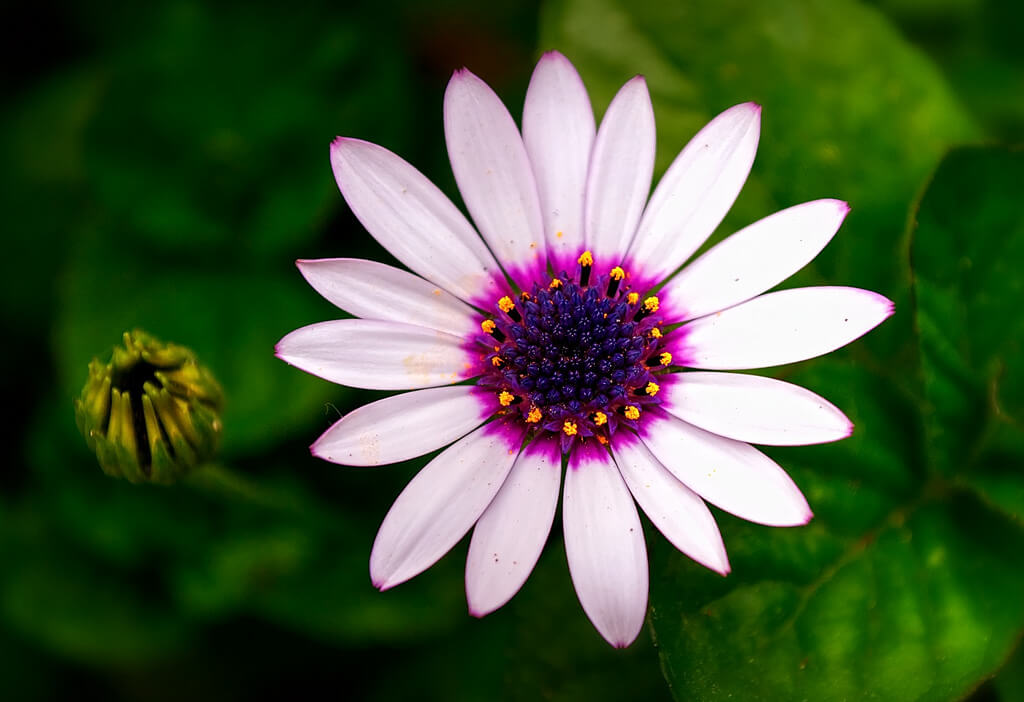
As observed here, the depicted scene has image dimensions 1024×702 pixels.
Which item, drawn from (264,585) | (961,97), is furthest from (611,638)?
(961,97)

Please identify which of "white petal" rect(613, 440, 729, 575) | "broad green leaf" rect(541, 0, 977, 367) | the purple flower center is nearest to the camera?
"white petal" rect(613, 440, 729, 575)

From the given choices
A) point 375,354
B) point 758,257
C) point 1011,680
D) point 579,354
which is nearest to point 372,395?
point 579,354

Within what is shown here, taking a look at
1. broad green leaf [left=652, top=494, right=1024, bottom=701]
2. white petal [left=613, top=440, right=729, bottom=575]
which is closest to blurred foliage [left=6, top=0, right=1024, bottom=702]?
broad green leaf [left=652, top=494, right=1024, bottom=701]

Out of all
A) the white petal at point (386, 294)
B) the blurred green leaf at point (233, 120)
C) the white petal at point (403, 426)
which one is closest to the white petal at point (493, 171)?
the white petal at point (386, 294)

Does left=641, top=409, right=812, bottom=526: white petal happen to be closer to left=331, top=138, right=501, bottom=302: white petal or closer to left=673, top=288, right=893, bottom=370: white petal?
left=673, top=288, right=893, bottom=370: white petal

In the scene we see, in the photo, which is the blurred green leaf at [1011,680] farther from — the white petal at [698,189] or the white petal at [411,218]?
the white petal at [411,218]

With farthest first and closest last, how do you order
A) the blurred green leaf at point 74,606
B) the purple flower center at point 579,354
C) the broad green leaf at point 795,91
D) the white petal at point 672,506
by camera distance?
the blurred green leaf at point 74,606 < the broad green leaf at point 795,91 < the purple flower center at point 579,354 < the white petal at point 672,506
